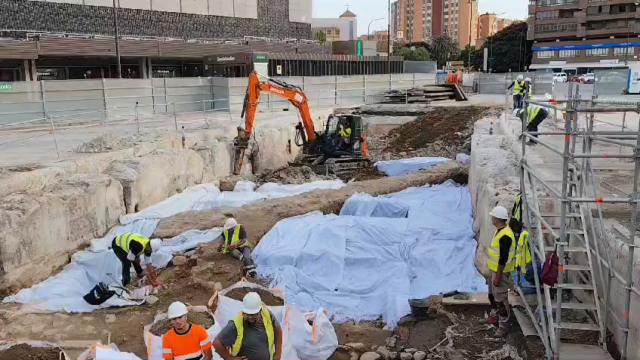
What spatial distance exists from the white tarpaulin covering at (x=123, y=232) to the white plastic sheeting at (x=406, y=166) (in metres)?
3.05

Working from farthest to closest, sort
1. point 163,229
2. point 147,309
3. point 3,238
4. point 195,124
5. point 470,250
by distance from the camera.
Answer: point 195,124 → point 163,229 → point 470,250 → point 3,238 → point 147,309

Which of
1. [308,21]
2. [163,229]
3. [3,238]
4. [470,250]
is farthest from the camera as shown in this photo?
[308,21]

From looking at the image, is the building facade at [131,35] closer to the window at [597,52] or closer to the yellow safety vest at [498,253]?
the yellow safety vest at [498,253]

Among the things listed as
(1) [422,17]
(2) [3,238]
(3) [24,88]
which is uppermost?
(1) [422,17]

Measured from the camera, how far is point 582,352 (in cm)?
536

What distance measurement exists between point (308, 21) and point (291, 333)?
54.0 m

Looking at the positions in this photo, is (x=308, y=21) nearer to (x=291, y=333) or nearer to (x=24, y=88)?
(x=24, y=88)

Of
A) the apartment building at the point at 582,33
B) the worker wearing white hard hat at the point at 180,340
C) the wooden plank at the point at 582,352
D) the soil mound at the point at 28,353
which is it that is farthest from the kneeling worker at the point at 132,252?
the apartment building at the point at 582,33

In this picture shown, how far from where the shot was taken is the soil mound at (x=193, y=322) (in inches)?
274

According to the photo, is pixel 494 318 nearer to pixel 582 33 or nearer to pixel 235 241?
pixel 235 241

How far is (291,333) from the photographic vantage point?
21.1ft

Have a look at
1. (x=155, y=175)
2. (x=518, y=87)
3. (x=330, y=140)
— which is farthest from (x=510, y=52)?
(x=155, y=175)

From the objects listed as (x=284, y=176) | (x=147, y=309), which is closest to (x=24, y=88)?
(x=284, y=176)

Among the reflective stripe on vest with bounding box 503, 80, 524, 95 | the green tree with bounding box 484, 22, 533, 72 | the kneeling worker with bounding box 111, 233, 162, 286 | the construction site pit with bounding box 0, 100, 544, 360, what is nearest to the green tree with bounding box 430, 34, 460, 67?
the green tree with bounding box 484, 22, 533, 72
